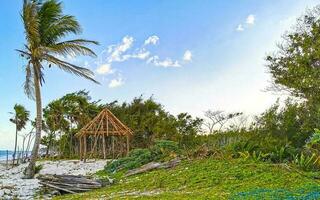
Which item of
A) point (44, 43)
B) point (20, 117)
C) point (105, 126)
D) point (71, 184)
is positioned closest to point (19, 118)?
point (20, 117)

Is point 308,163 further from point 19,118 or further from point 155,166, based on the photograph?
point 19,118

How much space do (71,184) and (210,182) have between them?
5.08m

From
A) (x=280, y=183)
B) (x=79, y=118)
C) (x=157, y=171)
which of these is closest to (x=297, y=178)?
(x=280, y=183)

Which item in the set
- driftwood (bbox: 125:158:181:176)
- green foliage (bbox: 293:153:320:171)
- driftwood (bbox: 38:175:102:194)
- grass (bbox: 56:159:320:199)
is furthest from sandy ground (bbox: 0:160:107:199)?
green foliage (bbox: 293:153:320:171)

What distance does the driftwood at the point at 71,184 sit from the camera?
14758 millimetres

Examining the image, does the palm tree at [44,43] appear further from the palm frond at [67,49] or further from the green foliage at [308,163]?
the green foliage at [308,163]

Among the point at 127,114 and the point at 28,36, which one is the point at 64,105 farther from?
the point at 28,36

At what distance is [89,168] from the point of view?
22.6 m

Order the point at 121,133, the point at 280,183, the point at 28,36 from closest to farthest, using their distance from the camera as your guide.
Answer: the point at 280,183 → the point at 28,36 → the point at 121,133

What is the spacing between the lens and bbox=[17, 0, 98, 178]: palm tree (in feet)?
66.3

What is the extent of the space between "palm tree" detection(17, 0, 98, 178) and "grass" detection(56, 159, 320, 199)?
6.99 m

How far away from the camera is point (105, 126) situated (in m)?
28.4

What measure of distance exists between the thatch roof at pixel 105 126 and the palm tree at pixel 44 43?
634 cm

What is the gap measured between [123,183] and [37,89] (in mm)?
8019
